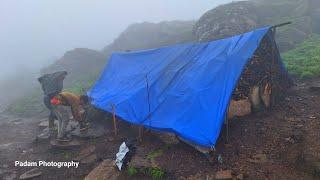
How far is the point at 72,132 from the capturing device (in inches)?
376

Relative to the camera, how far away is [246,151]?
22.0 feet

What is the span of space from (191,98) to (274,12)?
15.1 m

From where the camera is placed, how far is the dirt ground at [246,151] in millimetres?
6086

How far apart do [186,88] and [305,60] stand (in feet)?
19.2

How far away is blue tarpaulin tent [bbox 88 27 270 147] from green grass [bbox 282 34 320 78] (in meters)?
3.20

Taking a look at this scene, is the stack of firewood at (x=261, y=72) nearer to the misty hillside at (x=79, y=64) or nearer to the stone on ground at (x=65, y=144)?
the stone on ground at (x=65, y=144)

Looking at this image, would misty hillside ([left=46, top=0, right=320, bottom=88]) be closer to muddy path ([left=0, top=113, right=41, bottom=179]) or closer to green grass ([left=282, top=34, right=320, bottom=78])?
green grass ([left=282, top=34, right=320, bottom=78])

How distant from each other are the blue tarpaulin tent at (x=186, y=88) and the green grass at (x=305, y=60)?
10.5 ft

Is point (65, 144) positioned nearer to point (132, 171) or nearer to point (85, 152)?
point (85, 152)

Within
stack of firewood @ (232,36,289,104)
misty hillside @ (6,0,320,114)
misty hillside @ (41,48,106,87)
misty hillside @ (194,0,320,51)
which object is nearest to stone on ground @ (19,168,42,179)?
stack of firewood @ (232,36,289,104)

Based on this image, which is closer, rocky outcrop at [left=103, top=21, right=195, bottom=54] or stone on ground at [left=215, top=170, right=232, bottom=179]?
stone on ground at [left=215, top=170, right=232, bottom=179]

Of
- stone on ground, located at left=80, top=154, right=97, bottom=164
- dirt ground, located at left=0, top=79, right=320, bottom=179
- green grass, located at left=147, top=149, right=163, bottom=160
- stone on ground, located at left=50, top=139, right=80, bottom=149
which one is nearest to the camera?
dirt ground, located at left=0, top=79, right=320, bottom=179

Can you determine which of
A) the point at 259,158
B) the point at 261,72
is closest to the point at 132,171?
the point at 259,158

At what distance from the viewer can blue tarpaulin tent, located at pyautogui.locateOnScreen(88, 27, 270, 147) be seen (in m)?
6.91
